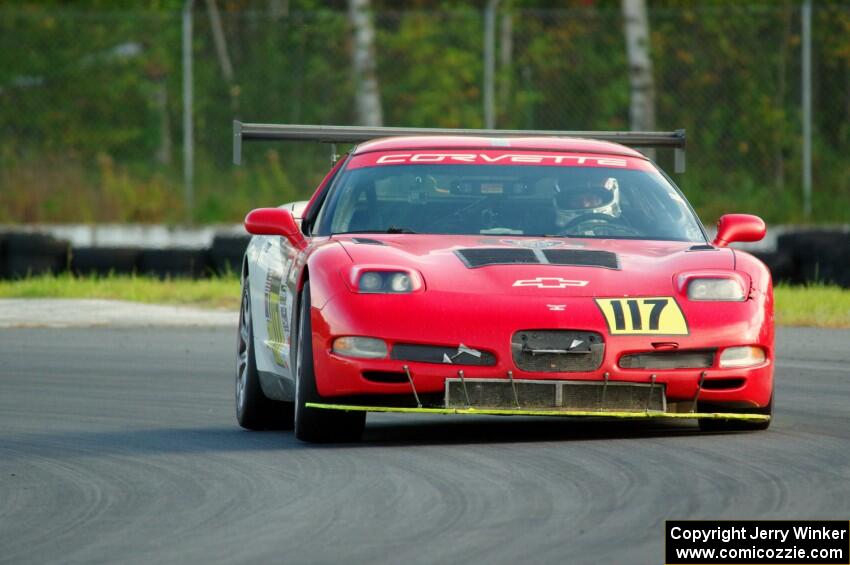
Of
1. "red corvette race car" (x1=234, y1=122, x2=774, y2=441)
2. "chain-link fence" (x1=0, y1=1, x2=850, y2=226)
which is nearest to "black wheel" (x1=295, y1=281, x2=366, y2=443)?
"red corvette race car" (x1=234, y1=122, x2=774, y2=441)

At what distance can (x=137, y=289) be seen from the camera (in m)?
18.1

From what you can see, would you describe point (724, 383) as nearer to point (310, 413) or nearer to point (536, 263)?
point (536, 263)

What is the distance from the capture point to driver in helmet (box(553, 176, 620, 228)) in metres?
9.00

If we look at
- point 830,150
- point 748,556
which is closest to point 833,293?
point 830,150

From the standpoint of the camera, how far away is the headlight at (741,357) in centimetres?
797

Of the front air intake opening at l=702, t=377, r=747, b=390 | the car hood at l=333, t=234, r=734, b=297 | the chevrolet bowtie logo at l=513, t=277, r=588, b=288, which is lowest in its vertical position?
the front air intake opening at l=702, t=377, r=747, b=390

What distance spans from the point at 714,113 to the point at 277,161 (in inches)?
207

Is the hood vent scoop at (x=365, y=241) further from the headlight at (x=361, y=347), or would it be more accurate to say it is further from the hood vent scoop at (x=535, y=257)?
the headlight at (x=361, y=347)

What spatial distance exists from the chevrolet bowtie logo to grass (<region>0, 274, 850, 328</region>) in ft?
24.9

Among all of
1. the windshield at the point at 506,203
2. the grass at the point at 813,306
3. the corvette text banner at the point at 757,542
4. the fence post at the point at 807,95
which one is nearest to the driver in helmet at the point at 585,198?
the windshield at the point at 506,203

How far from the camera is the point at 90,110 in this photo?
85.2ft

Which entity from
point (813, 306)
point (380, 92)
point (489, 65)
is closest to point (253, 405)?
point (813, 306)

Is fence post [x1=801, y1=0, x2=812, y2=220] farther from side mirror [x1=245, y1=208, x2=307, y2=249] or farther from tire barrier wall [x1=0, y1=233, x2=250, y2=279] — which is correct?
side mirror [x1=245, y1=208, x2=307, y2=249]

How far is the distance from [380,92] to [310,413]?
60.6ft
